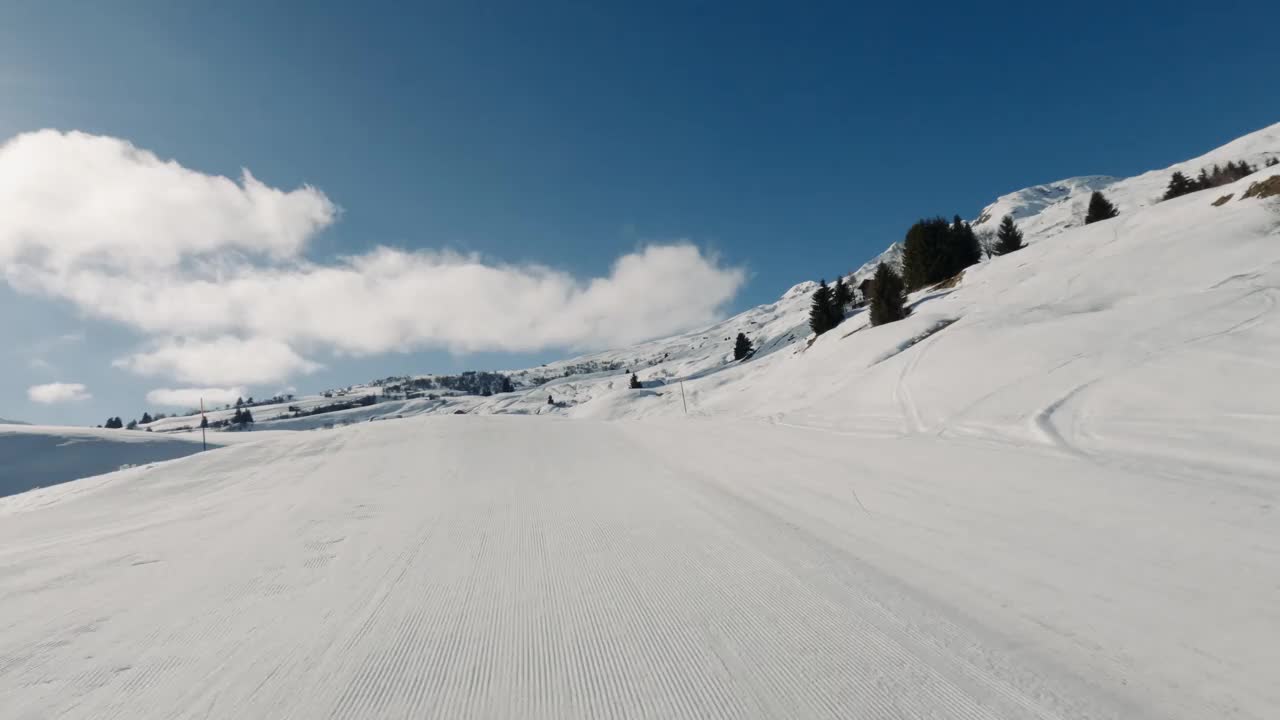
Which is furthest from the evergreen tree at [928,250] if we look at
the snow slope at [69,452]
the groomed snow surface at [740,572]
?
the snow slope at [69,452]

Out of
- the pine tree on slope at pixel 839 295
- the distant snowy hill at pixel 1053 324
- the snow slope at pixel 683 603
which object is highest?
the pine tree on slope at pixel 839 295

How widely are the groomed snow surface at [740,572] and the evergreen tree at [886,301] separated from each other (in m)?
19.2

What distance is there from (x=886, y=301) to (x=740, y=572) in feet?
99.5

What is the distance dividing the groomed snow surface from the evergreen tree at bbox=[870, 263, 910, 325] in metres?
19.2

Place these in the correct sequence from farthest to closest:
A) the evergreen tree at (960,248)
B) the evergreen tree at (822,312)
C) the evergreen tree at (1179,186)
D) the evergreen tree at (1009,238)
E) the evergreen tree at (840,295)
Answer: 1. the evergreen tree at (840,295)
2. the evergreen tree at (822,312)
3. the evergreen tree at (1009,238)
4. the evergreen tree at (960,248)
5. the evergreen tree at (1179,186)

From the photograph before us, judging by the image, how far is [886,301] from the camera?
3012 cm

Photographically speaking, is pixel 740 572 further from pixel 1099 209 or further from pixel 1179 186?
pixel 1179 186

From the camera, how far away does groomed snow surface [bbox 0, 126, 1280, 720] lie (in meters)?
2.51

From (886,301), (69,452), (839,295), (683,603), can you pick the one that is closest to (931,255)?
(839,295)

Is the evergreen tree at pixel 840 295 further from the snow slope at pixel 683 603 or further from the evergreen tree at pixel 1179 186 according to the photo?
the snow slope at pixel 683 603

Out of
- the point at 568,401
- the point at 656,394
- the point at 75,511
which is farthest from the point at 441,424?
the point at 568,401

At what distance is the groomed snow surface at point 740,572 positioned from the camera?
251cm

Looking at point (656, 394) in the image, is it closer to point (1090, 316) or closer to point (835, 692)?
point (1090, 316)

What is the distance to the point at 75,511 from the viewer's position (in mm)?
8023
